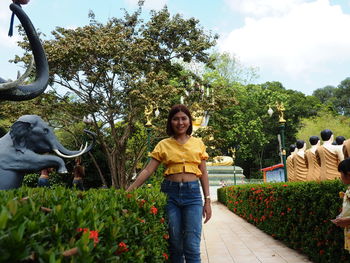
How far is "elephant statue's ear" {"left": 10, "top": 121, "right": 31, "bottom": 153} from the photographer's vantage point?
5.34 meters

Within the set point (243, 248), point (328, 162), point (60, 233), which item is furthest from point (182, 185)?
point (328, 162)

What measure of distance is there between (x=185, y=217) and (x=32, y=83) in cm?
227

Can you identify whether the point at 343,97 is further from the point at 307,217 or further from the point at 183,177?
the point at 183,177

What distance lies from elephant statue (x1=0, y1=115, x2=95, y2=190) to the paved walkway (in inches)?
123

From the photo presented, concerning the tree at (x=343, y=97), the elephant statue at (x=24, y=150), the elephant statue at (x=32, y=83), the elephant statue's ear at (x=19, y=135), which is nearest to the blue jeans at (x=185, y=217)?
the elephant statue at (x=32, y=83)

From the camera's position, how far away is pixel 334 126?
131 feet

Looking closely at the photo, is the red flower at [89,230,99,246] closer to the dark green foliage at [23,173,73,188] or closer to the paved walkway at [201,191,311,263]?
the paved walkway at [201,191,311,263]

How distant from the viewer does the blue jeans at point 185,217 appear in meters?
3.47

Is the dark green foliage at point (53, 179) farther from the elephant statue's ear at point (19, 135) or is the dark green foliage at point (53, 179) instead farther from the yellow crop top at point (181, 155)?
the yellow crop top at point (181, 155)

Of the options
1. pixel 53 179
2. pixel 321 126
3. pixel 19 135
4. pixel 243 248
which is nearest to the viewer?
pixel 19 135

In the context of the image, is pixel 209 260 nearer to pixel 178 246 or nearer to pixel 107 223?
pixel 178 246

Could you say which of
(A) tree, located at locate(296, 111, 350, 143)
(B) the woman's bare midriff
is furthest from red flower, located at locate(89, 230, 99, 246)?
(A) tree, located at locate(296, 111, 350, 143)

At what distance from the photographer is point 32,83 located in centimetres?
405

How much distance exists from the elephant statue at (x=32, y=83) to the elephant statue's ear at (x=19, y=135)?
131cm
